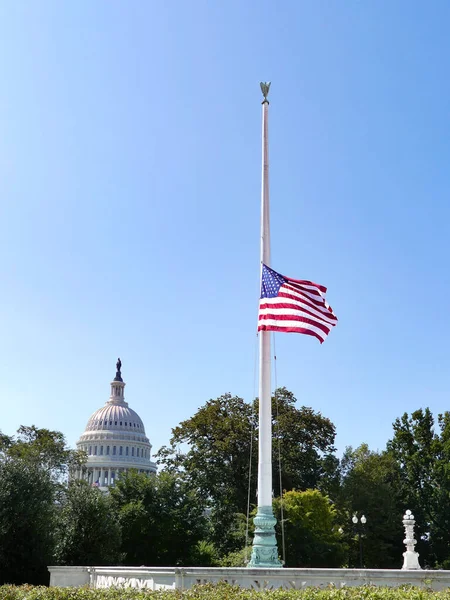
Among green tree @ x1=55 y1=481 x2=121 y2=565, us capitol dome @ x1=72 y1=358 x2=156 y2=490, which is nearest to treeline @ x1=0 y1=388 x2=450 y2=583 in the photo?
green tree @ x1=55 y1=481 x2=121 y2=565

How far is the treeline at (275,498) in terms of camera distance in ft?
160

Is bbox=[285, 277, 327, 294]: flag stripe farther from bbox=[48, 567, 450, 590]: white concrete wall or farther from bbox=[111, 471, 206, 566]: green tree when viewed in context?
bbox=[111, 471, 206, 566]: green tree

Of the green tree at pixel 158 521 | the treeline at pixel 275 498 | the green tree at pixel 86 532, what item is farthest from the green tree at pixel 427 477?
the green tree at pixel 86 532

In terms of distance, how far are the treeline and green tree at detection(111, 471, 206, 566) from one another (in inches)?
3.1

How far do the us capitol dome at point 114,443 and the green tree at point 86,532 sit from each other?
113m

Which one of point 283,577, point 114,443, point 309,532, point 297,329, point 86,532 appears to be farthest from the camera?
point 114,443

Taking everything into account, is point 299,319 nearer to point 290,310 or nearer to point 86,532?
point 290,310

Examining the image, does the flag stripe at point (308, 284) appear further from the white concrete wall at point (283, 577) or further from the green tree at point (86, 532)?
the green tree at point (86, 532)

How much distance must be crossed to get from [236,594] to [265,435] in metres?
11.3

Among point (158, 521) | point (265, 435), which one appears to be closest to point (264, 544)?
point (265, 435)

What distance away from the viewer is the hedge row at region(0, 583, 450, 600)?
12312 millimetres

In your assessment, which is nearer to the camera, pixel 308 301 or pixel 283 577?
pixel 283 577

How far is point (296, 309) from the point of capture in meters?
24.3

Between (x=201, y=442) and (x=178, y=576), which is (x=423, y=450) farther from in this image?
(x=178, y=576)
